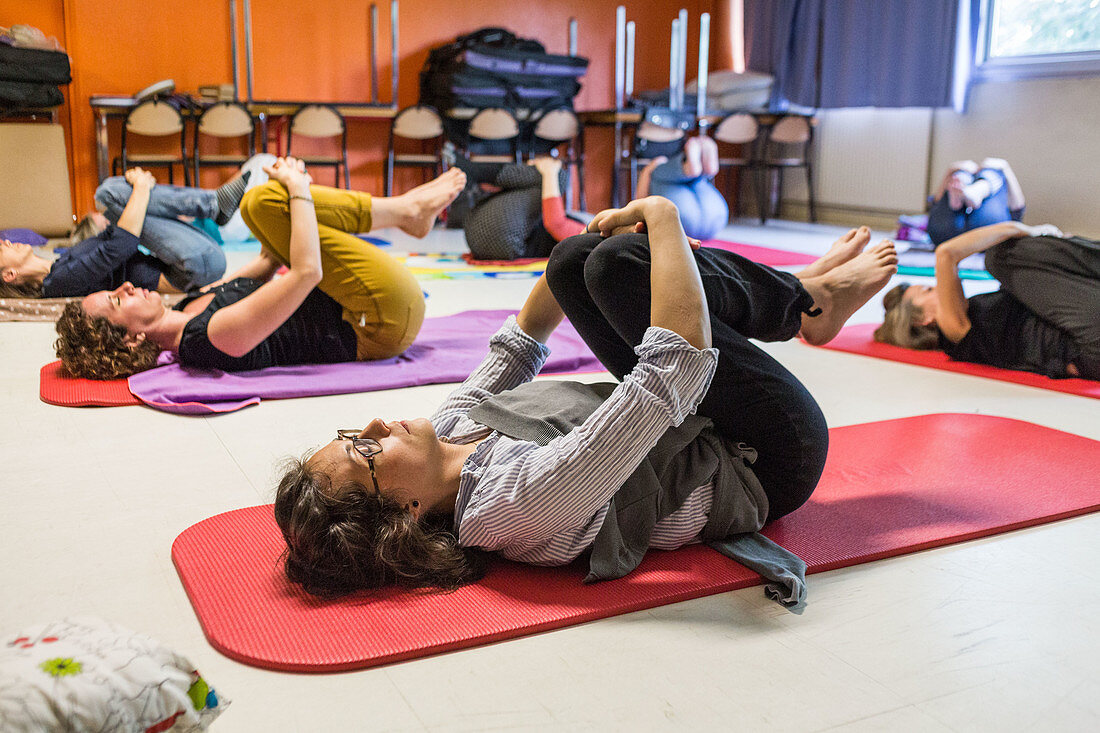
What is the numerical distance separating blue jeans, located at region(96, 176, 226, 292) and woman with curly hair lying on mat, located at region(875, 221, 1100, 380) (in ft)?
9.31

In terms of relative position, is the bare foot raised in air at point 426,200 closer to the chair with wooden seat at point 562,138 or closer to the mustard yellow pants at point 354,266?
the mustard yellow pants at point 354,266

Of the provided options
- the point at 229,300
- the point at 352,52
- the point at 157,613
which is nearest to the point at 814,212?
the point at 352,52

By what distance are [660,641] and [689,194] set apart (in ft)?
17.3

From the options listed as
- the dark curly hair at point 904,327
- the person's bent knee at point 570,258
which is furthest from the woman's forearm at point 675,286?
the dark curly hair at point 904,327

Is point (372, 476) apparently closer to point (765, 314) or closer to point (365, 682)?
point (365, 682)

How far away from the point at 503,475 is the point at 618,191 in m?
7.27

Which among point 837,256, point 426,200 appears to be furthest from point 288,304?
point 837,256

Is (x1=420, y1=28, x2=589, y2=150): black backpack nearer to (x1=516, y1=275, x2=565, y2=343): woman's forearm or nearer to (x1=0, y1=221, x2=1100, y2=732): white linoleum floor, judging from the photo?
(x1=0, y1=221, x2=1100, y2=732): white linoleum floor

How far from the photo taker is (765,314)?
1847 millimetres

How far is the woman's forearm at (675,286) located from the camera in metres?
1.49

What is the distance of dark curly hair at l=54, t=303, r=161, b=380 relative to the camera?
2.75 m

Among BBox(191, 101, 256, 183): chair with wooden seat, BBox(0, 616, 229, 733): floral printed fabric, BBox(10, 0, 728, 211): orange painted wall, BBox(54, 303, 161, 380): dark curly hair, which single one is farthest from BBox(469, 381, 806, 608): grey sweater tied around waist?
BBox(10, 0, 728, 211): orange painted wall

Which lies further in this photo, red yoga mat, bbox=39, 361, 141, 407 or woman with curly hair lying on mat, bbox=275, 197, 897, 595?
red yoga mat, bbox=39, 361, 141, 407

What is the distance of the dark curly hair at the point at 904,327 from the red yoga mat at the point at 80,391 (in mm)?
2491
